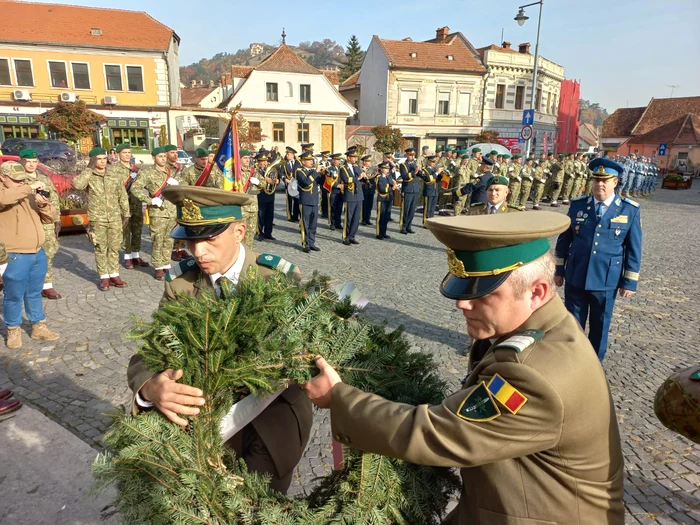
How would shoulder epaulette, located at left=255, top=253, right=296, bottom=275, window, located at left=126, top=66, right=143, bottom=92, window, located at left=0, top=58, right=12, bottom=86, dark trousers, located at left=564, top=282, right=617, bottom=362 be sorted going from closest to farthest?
1. shoulder epaulette, located at left=255, top=253, right=296, bottom=275
2. dark trousers, located at left=564, top=282, right=617, bottom=362
3. window, located at left=0, top=58, right=12, bottom=86
4. window, located at left=126, top=66, right=143, bottom=92

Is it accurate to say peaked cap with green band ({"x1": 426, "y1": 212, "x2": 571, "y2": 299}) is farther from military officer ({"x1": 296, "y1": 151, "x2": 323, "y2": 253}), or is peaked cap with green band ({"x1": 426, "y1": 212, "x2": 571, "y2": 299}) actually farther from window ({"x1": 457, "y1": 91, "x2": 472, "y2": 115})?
window ({"x1": 457, "y1": 91, "x2": 472, "y2": 115})

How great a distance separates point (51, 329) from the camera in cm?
586

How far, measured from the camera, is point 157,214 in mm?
8117

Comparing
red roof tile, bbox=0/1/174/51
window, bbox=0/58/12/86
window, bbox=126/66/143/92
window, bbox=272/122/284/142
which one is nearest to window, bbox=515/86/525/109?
window, bbox=272/122/284/142

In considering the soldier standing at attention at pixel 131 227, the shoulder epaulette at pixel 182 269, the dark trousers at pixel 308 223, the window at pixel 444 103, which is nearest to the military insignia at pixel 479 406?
the shoulder epaulette at pixel 182 269

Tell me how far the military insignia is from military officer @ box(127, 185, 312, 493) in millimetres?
1040

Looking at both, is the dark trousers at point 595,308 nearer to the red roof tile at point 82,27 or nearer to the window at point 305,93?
the red roof tile at point 82,27

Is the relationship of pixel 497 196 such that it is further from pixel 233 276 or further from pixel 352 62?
pixel 352 62

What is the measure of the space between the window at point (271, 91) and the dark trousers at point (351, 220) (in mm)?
29975

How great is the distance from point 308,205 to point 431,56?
1378 inches

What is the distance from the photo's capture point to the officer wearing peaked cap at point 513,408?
1.27 metres

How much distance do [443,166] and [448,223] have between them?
53.1 feet

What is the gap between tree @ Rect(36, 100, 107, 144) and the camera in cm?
2808

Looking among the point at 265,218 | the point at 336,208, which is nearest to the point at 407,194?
the point at 336,208
